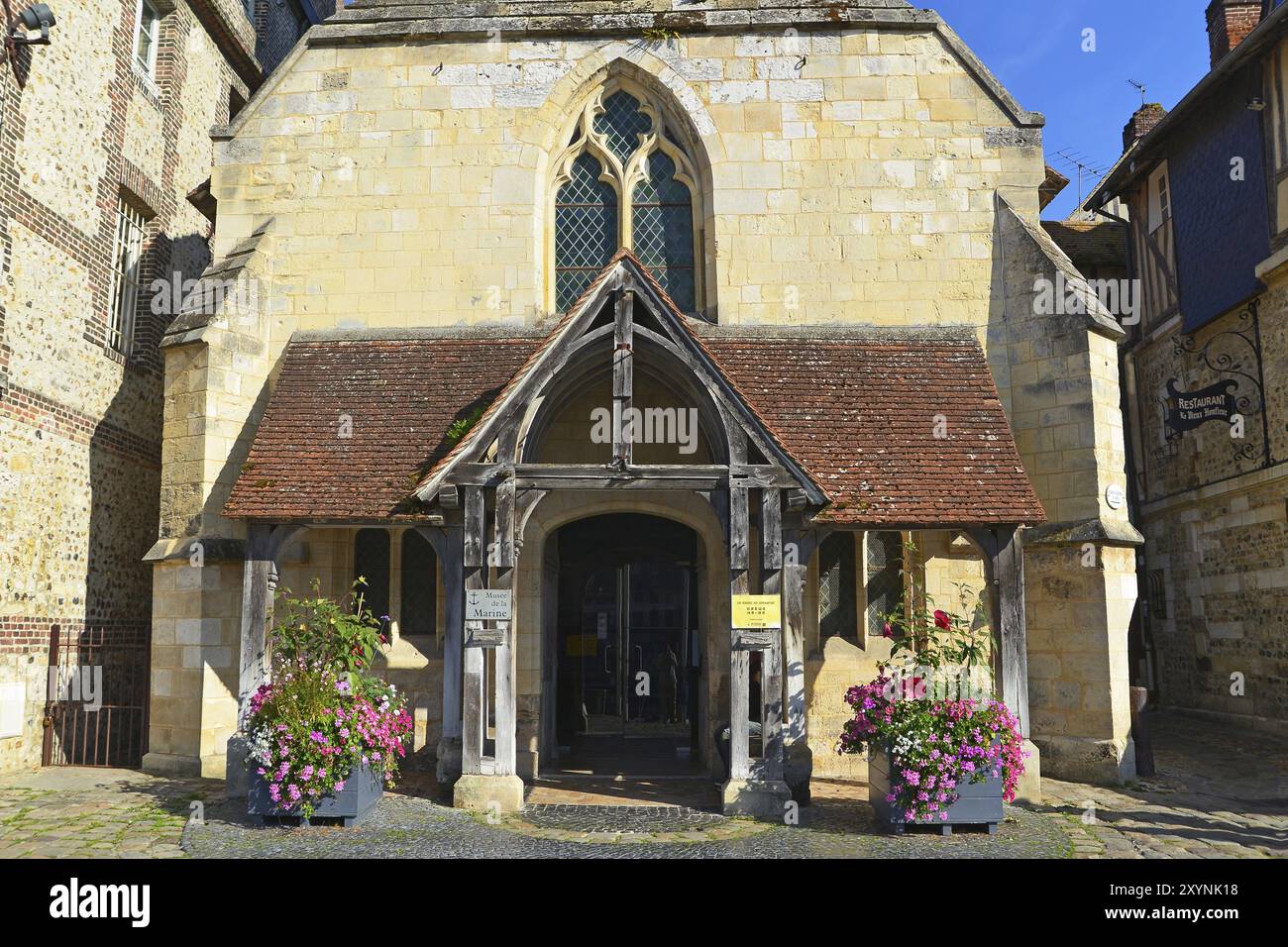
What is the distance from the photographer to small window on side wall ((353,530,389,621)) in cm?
1079

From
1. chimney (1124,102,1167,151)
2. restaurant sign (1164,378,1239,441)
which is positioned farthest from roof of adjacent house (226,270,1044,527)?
chimney (1124,102,1167,151)

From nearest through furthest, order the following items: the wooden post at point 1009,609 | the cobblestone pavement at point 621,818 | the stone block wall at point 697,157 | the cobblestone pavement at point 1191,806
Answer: the cobblestone pavement at point 1191,806
the cobblestone pavement at point 621,818
the wooden post at point 1009,609
the stone block wall at point 697,157

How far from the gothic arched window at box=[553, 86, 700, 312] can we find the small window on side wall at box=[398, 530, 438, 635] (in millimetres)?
3253

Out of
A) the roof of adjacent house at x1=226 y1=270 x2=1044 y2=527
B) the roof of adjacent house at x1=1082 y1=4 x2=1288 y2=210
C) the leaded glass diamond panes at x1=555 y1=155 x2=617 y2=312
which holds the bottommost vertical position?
the roof of adjacent house at x1=226 y1=270 x2=1044 y2=527

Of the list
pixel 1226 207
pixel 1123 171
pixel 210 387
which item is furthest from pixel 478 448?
pixel 1123 171

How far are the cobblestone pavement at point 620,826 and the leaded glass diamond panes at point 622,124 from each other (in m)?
7.30

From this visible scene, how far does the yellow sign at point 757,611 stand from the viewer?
8156 millimetres

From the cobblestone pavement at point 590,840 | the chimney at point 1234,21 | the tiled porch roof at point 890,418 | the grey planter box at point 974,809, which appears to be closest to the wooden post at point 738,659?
the cobblestone pavement at point 590,840

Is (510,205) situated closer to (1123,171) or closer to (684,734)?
(684,734)

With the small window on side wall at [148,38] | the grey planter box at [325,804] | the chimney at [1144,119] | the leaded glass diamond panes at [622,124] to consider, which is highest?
the chimney at [1144,119]

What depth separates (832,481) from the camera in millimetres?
8930

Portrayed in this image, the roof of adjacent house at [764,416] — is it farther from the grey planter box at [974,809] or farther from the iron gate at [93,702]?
the iron gate at [93,702]

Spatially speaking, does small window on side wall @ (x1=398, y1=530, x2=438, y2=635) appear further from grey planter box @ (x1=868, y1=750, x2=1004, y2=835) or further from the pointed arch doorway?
grey planter box @ (x1=868, y1=750, x2=1004, y2=835)

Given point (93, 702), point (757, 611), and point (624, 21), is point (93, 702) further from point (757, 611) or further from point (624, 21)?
point (624, 21)
